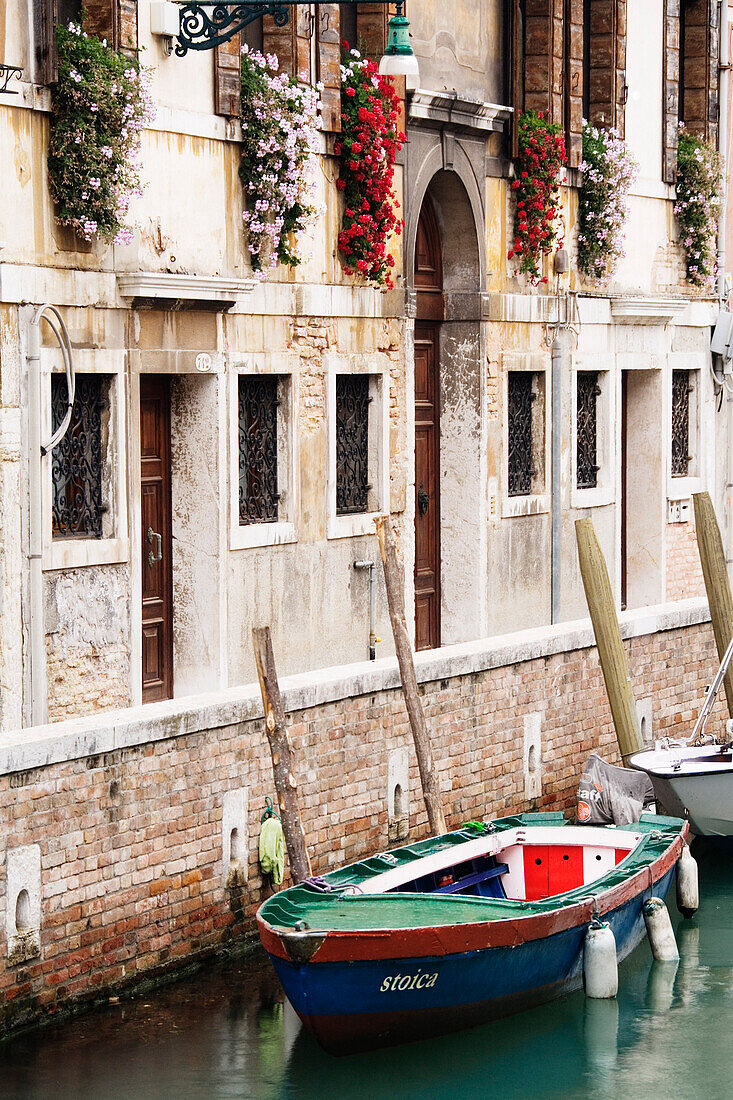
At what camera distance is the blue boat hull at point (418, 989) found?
26.9 feet

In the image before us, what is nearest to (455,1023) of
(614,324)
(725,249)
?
(614,324)

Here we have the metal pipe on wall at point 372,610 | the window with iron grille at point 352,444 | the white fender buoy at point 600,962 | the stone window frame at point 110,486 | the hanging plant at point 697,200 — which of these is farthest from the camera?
the hanging plant at point 697,200

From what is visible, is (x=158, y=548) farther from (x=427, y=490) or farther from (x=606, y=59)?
(x=606, y=59)

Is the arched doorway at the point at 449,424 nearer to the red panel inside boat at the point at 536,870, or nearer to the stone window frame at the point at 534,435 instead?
the stone window frame at the point at 534,435

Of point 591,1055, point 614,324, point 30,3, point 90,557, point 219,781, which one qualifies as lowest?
point 591,1055

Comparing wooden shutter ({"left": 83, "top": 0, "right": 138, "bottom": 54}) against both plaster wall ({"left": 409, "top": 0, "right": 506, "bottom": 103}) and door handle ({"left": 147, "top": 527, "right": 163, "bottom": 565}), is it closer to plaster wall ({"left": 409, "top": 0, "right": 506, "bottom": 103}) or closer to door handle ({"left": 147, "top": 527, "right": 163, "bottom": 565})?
door handle ({"left": 147, "top": 527, "right": 163, "bottom": 565})

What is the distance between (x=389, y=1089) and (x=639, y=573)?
399 inches

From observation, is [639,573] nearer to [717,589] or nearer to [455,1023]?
[717,589]

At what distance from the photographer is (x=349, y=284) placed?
13367 mm

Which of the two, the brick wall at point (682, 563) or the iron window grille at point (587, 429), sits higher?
the iron window grille at point (587, 429)

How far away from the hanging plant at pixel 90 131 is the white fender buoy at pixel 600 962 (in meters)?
4.45

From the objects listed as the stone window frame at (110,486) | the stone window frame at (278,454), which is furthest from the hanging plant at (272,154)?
the stone window frame at (110,486)

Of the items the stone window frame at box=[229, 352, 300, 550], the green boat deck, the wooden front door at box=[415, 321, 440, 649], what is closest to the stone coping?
the green boat deck

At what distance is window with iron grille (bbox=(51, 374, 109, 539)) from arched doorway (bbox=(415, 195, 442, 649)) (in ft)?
13.4
